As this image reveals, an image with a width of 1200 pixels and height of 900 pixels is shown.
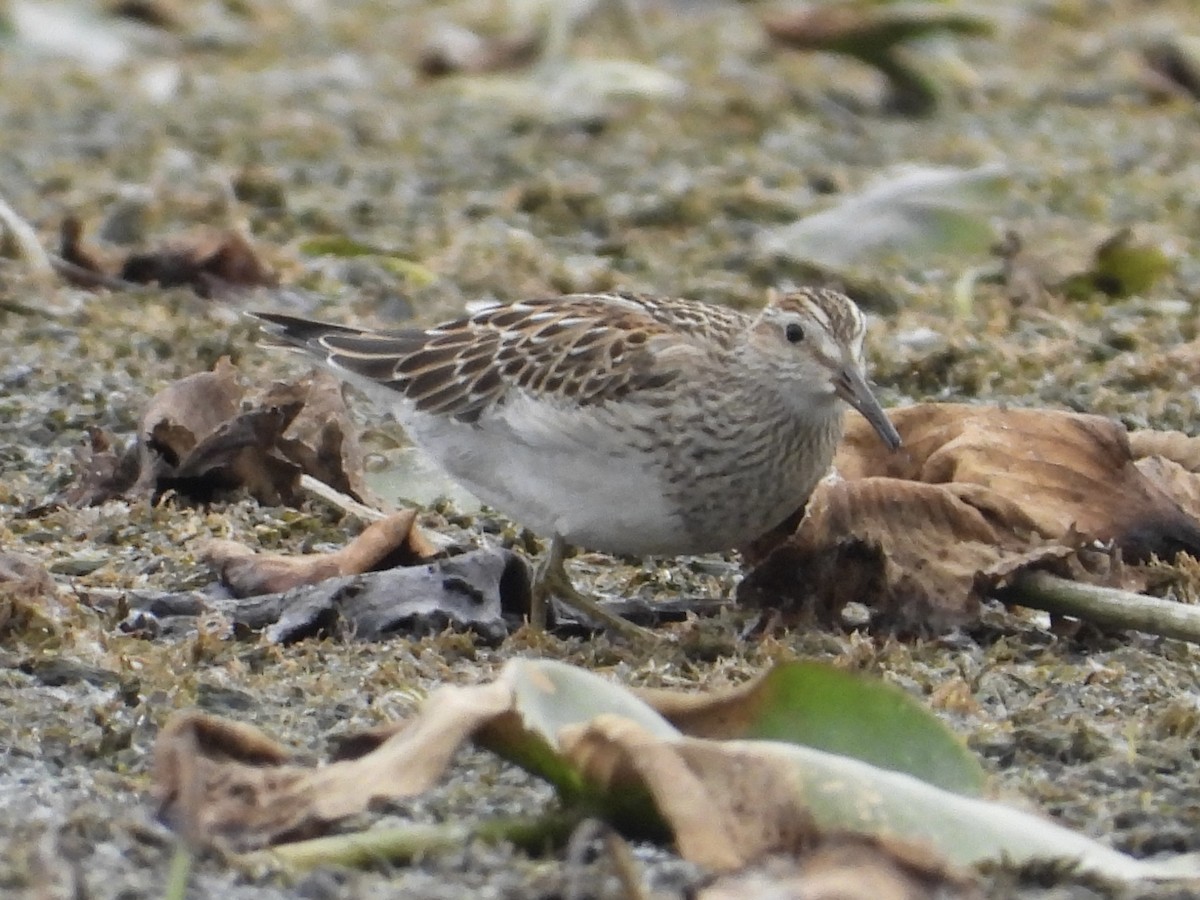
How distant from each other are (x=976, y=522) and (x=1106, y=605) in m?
0.40

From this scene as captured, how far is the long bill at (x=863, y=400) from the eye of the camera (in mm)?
5879

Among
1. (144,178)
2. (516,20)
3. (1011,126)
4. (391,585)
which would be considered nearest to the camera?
(391,585)

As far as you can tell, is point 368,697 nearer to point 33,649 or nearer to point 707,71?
point 33,649

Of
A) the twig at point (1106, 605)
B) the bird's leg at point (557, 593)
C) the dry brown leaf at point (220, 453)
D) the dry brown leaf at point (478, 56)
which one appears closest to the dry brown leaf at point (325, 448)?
the dry brown leaf at point (220, 453)

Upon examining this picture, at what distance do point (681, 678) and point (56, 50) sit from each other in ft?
32.3

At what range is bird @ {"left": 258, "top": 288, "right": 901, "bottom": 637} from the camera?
19.7 ft

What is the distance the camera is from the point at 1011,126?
13250 mm

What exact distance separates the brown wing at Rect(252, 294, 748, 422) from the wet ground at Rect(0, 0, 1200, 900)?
0.46 m

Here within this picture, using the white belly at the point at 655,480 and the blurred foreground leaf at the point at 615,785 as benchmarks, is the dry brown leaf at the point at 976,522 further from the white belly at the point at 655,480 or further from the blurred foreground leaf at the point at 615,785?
the blurred foreground leaf at the point at 615,785

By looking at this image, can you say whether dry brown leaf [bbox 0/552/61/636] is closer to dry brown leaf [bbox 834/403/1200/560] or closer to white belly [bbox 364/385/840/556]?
white belly [bbox 364/385/840/556]

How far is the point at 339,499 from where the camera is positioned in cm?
675

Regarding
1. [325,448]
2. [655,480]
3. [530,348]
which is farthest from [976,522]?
[325,448]

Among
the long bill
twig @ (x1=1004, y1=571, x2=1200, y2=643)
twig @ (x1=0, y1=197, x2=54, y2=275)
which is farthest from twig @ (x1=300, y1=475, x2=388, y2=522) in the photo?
twig @ (x1=0, y1=197, x2=54, y2=275)

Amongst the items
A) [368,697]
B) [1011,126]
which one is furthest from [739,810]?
[1011,126]
